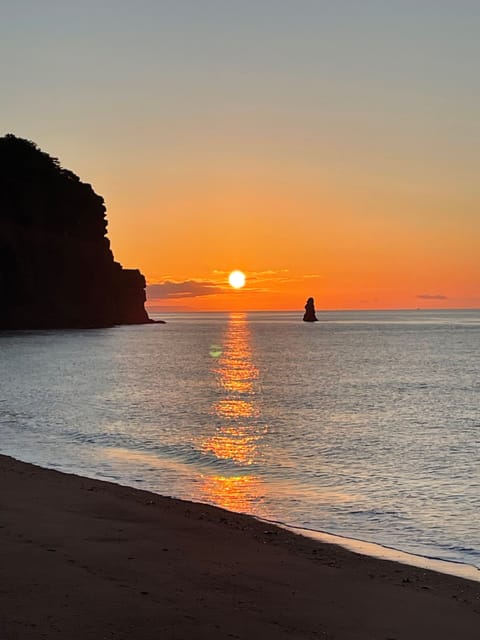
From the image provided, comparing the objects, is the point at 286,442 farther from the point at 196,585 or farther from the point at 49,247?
the point at 49,247

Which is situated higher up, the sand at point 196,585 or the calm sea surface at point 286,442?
the sand at point 196,585

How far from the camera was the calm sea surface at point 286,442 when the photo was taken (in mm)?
15578

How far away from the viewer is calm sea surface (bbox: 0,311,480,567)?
613 inches

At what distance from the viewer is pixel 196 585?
8.73 m

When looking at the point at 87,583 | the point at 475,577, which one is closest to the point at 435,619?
the point at 475,577

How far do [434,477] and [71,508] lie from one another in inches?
437

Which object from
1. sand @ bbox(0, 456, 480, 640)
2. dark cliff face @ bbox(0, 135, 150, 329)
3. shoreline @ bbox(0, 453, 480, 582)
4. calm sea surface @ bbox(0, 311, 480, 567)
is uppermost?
dark cliff face @ bbox(0, 135, 150, 329)

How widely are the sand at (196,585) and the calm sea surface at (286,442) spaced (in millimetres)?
2650

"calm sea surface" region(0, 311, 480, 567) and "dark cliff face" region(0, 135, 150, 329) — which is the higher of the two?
"dark cliff face" region(0, 135, 150, 329)

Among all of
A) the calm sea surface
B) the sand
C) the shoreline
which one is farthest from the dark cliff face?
the sand

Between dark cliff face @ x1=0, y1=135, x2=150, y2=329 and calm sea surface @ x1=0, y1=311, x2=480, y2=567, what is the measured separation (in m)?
90.8

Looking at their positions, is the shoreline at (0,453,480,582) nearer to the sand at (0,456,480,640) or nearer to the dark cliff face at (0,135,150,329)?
the sand at (0,456,480,640)

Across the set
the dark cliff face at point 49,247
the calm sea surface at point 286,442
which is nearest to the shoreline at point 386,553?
the calm sea surface at point 286,442

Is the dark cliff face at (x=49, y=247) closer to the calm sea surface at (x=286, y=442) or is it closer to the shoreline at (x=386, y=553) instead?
the calm sea surface at (x=286, y=442)
